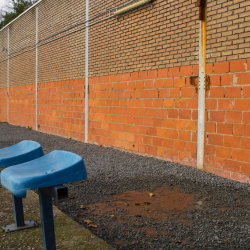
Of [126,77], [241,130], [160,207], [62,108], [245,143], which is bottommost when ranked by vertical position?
[160,207]

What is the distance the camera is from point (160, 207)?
424 cm

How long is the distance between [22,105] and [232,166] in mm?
12921

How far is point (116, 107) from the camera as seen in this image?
28.3 ft

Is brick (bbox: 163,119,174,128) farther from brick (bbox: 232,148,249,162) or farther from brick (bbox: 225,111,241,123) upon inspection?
brick (bbox: 232,148,249,162)

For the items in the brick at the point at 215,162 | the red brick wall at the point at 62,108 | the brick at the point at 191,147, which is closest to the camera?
the brick at the point at 215,162

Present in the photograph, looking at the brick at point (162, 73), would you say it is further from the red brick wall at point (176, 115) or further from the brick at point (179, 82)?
the brick at point (179, 82)

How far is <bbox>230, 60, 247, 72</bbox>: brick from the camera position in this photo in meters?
5.27

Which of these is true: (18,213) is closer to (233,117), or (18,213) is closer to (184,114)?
(233,117)

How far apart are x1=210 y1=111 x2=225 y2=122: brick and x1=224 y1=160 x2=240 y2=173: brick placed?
0.79m

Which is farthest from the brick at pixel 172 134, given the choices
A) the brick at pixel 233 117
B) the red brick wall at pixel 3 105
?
the red brick wall at pixel 3 105

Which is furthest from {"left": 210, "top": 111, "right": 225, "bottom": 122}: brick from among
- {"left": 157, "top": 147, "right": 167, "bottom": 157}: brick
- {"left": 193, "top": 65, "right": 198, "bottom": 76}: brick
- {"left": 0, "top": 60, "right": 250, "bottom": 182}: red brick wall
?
{"left": 157, "top": 147, "right": 167, "bottom": 157}: brick

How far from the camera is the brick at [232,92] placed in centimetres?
537

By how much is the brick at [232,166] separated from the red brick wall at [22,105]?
10.8 meters

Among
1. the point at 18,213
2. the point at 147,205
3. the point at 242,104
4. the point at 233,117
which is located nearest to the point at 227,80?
the point at 242,104
